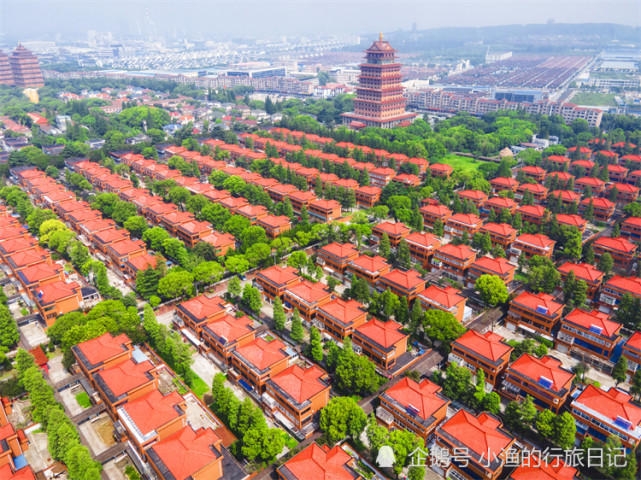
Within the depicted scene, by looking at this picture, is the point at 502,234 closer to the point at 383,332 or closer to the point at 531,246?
the point at 531,246

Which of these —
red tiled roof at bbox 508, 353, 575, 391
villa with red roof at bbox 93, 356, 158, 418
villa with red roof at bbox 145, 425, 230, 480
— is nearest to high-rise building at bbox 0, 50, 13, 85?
villa with red roof at bbox 93, 356, 158, 418

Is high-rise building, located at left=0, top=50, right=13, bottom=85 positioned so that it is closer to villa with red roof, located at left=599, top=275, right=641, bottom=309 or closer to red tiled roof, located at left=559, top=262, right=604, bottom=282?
red tiled roof, located at left=559, top=262, right=604, bottom=282

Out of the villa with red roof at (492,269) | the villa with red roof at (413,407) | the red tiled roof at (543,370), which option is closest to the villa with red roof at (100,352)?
the villa with red roof at (413,407)

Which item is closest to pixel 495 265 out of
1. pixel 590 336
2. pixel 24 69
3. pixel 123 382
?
pixel 590 336

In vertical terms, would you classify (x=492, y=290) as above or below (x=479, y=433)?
above

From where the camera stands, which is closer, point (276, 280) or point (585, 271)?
point (276, 280)
